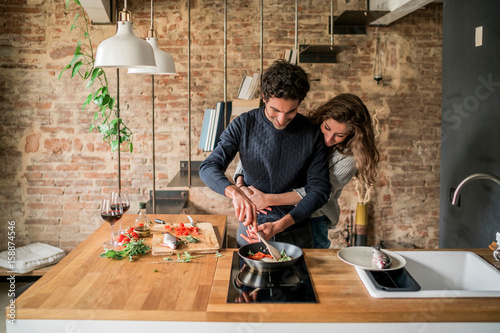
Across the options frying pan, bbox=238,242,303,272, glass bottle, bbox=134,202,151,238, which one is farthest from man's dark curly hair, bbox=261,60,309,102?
glass bottle, bbox=134,202,151,238

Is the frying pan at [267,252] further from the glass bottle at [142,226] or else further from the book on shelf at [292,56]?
the book on shelf at [292,56]

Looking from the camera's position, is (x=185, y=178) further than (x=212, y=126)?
Yes

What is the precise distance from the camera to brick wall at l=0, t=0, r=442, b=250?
4.14 meters

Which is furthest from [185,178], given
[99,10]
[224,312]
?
[224,312]

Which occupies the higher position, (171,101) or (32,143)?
(171,101)

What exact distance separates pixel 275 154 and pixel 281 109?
0.29m

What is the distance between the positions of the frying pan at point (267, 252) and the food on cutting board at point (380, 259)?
12.1 inches

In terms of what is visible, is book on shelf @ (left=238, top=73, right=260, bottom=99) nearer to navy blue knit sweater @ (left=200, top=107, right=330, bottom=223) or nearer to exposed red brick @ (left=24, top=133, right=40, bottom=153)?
navy blue knit sweater @ (left=200, top=107, right=330, bottom=223)

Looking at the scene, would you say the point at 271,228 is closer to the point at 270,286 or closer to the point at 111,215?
the point at 270,286

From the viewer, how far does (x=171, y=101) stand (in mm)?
4238

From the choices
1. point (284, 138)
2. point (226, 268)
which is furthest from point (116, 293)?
point (284, 138)

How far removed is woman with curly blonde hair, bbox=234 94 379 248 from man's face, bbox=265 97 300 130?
27 centimetres

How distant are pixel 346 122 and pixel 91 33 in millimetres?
3028

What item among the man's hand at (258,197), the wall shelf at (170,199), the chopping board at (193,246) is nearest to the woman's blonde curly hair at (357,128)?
the man's hand at (258,197)
